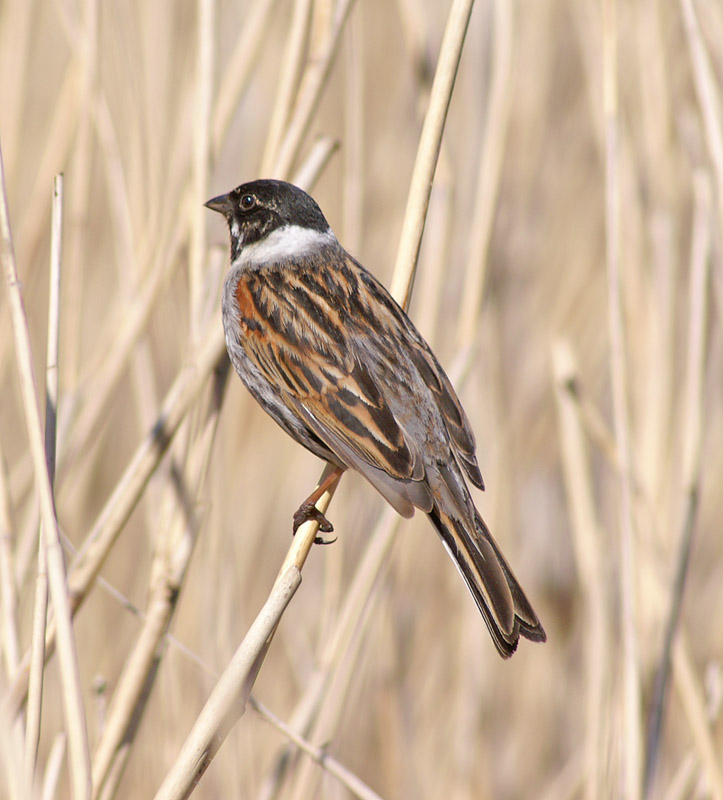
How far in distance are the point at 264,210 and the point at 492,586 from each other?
1278 mm

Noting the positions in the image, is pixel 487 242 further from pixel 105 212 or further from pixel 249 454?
pixel 105 212

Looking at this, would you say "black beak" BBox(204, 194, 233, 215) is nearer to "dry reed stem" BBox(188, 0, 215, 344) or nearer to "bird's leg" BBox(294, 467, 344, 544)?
"dry reed stem" BBox(188, 0, 215, 344)

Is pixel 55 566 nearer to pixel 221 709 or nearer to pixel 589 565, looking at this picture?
pixel 221 709

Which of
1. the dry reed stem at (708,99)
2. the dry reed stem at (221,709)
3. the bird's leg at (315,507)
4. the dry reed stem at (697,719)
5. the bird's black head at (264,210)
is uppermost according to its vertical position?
the dry reed stem at (708,99)

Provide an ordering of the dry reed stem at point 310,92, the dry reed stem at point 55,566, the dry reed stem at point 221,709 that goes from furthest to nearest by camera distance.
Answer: the dry reed stem at point 310,92 → the dry reed stem at point 221,709 → the dry reed stem at point 55,566

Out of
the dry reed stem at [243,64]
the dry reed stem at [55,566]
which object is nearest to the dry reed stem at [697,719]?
the dry reed stem at [55,566]

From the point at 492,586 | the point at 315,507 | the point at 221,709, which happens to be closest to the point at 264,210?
the point at 315,507

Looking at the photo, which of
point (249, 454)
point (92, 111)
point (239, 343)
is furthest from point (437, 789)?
point (92, 111)

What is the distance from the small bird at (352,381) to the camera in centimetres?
216

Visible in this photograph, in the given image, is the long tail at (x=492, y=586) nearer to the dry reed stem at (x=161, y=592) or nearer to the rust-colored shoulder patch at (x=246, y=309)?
the dry reed stem at (x=161, y=592)

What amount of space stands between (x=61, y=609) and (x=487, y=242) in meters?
1.73

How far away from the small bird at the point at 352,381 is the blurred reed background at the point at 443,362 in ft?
0.41

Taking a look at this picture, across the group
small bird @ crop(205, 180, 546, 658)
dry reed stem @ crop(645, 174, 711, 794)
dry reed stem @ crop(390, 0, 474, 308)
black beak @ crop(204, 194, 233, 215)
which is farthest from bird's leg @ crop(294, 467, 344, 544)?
dry reed stem @ crop(645, 174, 711, 794)

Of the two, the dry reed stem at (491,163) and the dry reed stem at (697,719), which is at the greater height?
the dry reed stem at (491,163)
